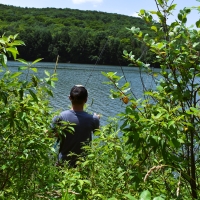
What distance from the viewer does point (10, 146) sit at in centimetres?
235

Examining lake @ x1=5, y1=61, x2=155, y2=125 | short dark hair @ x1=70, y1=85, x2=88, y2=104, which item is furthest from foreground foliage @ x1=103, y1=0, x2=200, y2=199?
short dark hair @ x1=70, y1=85, x2=88, y2=104

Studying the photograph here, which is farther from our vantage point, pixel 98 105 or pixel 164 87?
pixel 98 105

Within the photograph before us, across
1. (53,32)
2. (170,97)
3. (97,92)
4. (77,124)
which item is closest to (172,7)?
(170,97)

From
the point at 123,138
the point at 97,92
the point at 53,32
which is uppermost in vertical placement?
the point at 53,32

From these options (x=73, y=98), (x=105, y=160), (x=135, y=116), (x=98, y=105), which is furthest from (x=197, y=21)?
(x=98, y=105)

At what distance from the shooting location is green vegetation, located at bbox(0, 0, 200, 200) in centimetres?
194

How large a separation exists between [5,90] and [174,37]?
1156mm

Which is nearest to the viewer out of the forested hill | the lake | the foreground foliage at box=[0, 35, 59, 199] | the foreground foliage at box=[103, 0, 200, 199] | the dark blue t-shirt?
the foreground foliage at box=[103, 0, 200, 199]

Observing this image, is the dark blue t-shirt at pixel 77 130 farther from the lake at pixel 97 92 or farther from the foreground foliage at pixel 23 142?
the foreground foliage at pixel 23 142

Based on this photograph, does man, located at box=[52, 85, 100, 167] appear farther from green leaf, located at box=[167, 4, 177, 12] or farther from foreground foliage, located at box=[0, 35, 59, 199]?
green leaf, located at box=[167, 4, 177, 12]

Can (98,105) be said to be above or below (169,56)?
below

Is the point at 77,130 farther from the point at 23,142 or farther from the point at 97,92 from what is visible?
the point at 97,92

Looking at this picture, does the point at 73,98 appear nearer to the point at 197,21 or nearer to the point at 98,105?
the point at 197,21

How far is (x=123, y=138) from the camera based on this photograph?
2.22m
